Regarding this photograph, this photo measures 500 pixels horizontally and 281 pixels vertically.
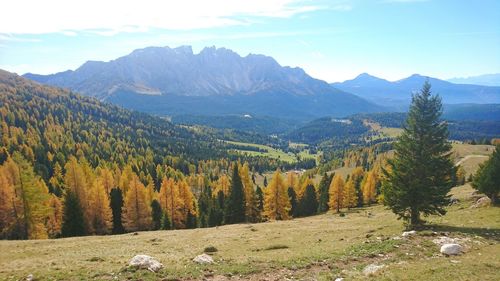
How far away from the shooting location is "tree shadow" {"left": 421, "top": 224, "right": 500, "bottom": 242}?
113 feet

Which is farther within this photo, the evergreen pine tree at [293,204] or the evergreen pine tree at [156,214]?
the evergreen pine tree at [293,204]

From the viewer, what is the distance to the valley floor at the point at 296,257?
26.4 metres

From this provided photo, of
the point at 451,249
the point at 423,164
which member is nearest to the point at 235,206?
the point at 423,164

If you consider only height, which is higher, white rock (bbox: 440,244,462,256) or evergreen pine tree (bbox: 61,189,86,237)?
white rock (bbox: 440,244,462,256)

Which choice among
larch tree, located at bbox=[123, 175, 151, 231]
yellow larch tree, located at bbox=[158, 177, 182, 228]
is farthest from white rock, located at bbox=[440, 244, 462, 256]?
yellow larch tree, located at bbox=[158, 177, 182, 228]

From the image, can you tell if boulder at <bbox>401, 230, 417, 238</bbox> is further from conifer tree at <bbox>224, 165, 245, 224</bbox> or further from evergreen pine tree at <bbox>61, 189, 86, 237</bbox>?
evergreen pine tree at <bbox>61, 189, 86, 237</bbox>

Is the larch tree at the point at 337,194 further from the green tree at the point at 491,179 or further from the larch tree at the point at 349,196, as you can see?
the green tree at the point at 491,179

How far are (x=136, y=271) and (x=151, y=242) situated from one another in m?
20.9

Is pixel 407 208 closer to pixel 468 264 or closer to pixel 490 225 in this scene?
pixel 490 225

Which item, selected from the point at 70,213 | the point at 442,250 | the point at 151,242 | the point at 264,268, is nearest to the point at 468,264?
the point at 442,250

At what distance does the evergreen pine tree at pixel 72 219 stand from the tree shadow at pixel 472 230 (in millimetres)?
64606

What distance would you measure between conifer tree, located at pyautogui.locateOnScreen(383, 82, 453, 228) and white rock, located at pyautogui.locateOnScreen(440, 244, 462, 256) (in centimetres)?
1053

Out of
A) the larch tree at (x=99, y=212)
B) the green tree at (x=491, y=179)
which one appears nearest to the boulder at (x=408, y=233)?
the green tree at (x=491, y=179)

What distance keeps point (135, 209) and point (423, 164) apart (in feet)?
213
